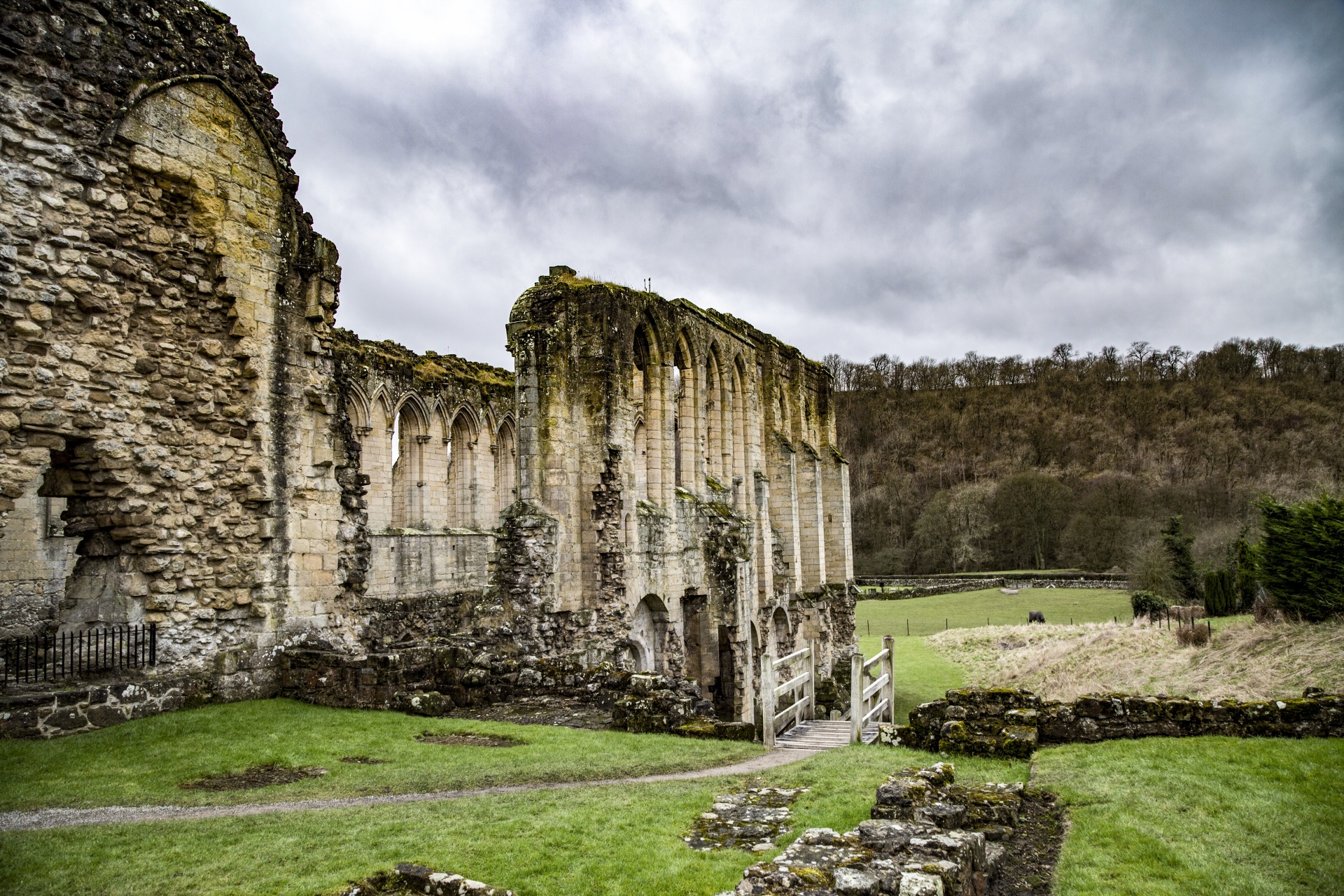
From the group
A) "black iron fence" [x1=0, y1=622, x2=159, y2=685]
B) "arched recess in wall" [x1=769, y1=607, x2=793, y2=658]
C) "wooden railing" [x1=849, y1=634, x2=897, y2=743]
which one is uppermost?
"black iron fence" [x1=0, y1=622, x2=159, y2=685]

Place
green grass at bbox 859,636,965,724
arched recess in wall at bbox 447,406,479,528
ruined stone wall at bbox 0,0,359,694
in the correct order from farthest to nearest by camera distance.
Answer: arched recess in wall at bbox 447,406,479,528 → green grass at bbox 859,636,965,724 → ruined stone wall at bbox 0,0,359,694

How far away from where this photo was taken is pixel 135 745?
8.20m

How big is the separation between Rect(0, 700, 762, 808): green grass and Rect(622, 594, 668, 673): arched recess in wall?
9.06 meters

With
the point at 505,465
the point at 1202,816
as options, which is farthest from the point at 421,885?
the point at 505,465

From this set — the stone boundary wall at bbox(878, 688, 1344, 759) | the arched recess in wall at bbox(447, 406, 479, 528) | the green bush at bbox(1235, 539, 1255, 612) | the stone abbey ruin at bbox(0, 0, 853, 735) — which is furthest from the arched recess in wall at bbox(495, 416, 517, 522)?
the green bush at bbox(1235, 539, 1255, 612)

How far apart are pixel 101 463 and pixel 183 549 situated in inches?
55.0

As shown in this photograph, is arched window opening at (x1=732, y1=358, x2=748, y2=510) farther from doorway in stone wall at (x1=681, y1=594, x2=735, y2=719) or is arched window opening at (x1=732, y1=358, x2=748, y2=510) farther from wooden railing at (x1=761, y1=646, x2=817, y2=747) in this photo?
wooden railing at (x1=761, y1=646, x2=817, y2=747)

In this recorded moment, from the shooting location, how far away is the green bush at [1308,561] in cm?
1683

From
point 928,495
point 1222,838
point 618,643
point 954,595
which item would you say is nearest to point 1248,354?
point 928,495

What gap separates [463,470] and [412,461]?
1848 mm

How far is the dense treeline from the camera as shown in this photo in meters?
62.0

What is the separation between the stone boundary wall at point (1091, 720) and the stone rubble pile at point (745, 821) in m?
3.47

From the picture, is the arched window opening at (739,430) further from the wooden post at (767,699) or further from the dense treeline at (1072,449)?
the dense treeline at (1072,449)

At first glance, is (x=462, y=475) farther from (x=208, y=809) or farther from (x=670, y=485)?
(x=208, y=809)
